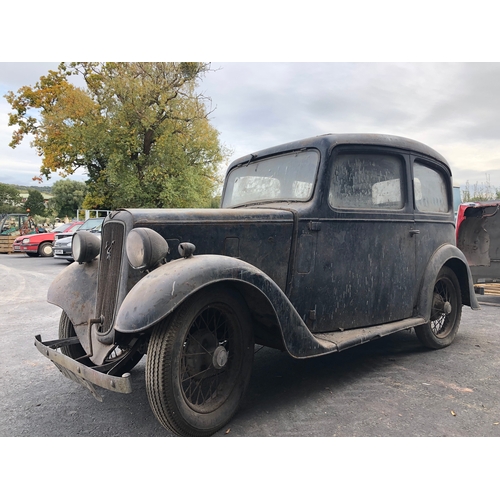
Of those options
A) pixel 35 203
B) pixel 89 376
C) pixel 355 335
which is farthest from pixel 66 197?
pixel 89 376

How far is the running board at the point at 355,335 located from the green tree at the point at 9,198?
113 ft

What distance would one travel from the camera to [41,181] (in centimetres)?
2130

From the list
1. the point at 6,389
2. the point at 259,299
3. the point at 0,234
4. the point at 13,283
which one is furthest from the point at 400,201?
the point at 0,234

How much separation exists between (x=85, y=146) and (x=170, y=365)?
1858 centimetres

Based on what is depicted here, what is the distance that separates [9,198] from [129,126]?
19891mm

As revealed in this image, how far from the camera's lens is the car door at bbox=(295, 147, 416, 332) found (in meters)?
3.21

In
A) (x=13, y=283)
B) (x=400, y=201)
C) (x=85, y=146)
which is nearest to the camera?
(x=400, y=201)

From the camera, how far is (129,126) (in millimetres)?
18719

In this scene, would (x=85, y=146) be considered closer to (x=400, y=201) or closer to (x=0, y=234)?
(x=0, y=234)

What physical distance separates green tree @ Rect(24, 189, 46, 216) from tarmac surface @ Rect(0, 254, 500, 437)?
3525cm

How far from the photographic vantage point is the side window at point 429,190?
3.93 meters

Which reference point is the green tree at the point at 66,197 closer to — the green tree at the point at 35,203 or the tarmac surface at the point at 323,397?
the green tree at the point at 35,203

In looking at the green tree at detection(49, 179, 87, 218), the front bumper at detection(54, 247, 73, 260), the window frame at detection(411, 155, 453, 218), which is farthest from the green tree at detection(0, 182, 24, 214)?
the window frame at detection(411, 155, 453, 218)

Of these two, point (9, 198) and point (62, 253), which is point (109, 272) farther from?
point (9, 198)
